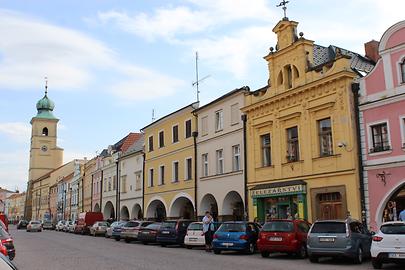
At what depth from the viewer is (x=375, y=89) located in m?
22.4

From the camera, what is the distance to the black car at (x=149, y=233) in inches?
1164

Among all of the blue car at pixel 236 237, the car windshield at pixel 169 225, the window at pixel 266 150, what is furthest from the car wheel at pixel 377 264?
the car windshield at pixel 169 225

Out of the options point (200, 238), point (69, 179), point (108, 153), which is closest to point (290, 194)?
point (200, 238)

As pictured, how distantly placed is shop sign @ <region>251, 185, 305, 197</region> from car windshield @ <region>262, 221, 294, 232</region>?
18.4 ft

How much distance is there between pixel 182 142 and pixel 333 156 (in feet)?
53.4

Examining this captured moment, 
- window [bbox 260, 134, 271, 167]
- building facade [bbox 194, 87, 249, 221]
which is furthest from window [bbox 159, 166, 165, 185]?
window [bbox 260, 134, 271, 167]

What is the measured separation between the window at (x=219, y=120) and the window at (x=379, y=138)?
12.2m

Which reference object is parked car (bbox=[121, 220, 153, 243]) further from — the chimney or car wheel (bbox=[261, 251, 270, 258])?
the chimney

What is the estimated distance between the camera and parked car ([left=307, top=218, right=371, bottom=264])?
17.1 meters

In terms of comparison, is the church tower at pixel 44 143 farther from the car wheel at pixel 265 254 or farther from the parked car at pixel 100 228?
the car wheel at pixel 265 254

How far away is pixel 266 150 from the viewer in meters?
28.6

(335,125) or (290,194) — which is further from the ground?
(335,125)

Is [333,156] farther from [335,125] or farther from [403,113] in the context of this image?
[403,113]

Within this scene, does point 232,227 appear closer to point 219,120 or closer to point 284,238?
point 284,238
